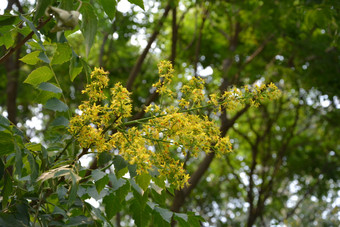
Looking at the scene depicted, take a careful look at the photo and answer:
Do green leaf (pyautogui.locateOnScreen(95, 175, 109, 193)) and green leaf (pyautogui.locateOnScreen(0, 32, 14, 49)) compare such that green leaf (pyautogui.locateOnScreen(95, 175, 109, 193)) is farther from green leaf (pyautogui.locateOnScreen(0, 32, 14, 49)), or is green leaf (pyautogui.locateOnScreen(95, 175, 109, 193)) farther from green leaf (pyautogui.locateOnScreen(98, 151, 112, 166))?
green leaf (pyautogui.locateOnScreen(0, 32, 14, 49))

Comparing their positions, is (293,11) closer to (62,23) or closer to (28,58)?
(28,58)

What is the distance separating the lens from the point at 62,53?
1.74 metres

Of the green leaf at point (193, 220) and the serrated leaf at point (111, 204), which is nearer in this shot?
the serrated leaf at point (111, 204)

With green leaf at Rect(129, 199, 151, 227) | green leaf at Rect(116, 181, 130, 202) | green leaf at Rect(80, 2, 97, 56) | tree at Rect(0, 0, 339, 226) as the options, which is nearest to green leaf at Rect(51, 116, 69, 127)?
tree at Rect(0, 0, 339, 226)

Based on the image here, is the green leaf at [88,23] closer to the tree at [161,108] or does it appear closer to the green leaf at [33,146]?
the tree at [161,108]

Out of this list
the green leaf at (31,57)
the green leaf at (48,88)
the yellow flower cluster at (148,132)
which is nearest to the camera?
the yellow flower cluster at (148,132)

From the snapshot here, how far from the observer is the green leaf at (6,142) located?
1.42 m

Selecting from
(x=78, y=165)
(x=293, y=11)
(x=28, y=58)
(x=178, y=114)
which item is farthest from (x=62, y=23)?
(x=293, y=11)

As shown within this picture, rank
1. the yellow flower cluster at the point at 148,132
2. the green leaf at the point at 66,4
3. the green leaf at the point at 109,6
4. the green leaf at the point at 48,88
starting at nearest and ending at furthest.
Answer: the green leaf at the point at 66,4, the green leaf at the point at 109,6, the yellow flower cluster at the point at 148,132, the green leaf at the point at 48,88

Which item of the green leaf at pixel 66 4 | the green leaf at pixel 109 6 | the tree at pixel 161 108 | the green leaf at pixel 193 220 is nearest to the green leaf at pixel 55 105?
the tree at pixel 161 108

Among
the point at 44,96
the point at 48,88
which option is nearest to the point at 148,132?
the point at 48,88

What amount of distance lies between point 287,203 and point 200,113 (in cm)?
761

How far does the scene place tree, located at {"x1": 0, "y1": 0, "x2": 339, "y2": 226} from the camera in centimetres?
154

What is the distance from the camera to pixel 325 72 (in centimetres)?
538
